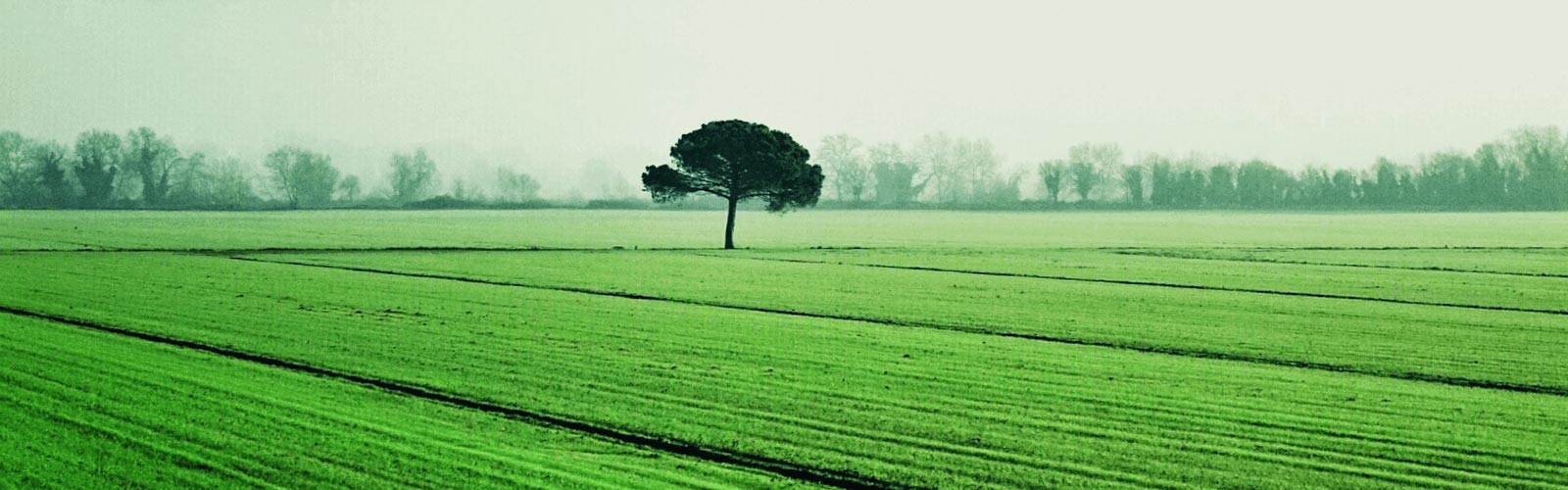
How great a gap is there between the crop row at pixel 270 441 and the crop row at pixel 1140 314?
41.4 feet

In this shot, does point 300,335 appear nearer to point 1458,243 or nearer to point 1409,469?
point 1409,469

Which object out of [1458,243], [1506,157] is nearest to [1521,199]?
[1506,157]

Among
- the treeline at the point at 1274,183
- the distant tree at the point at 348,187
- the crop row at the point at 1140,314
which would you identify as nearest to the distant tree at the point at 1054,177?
the treeline at the point at 1274,183

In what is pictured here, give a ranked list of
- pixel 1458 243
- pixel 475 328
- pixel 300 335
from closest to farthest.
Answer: pixel 300 335, pixel 475 328, pixel 1458 243

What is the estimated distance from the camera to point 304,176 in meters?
162

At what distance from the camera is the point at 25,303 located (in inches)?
1084

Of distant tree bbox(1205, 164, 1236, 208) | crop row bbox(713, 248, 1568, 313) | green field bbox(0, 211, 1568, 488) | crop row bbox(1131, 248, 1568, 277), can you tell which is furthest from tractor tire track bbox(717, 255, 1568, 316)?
distant tree bbox(1205, 164, 1236, 208)

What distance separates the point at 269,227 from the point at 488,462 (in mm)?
79634

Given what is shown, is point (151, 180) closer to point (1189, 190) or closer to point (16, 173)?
point (16, 173)

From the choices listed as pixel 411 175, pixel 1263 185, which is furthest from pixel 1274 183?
pixel 411 175

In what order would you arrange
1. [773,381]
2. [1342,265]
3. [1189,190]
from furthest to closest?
1. [1189,190]
2. [1342,265]
3. [773,381]

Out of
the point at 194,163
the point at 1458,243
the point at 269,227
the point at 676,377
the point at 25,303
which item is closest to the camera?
the point at 676,377

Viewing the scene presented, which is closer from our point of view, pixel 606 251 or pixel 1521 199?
pixel 606 251

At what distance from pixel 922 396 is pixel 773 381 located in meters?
2.29
